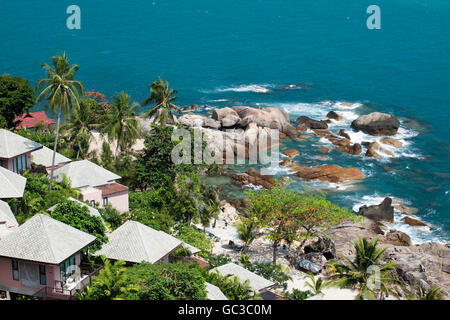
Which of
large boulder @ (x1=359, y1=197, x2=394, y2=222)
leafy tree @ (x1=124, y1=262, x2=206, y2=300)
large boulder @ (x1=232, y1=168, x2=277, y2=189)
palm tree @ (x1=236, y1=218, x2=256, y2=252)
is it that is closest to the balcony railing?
leafy tree @ (x1=124, y1=262, x2=206, y2=300)

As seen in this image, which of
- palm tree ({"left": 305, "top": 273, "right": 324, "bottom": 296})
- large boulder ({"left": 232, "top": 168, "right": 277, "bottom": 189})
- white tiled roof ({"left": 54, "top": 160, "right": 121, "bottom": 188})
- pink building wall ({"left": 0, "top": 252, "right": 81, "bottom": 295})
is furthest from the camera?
large boulder ({"left": 232, "top": 168, "right": 277, "bottom": 189})

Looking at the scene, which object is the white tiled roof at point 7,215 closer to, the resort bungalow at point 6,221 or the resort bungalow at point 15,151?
the resort bungalow at point 6,221

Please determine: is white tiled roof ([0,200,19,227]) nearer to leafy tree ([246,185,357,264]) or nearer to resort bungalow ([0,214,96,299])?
resort bungalow ([0,214,96,299])

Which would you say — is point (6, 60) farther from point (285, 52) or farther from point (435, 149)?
point (435, 149)

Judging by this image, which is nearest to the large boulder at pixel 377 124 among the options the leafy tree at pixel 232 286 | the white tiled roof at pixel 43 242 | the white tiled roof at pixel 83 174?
the white tiled roof at pixel 83 174

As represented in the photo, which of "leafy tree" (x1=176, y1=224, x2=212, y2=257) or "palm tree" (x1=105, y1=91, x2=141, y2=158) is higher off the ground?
"palm tree" (x1=105, y1=91, x2=141, y2=158)

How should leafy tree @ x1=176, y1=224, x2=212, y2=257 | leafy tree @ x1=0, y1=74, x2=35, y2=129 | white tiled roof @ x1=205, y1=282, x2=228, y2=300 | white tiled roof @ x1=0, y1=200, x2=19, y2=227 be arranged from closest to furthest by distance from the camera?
1. white tiled roof @ x1=205, y1=282, x2=228, y2=300
2. white tiled roof @ x1=0, y1=200, x2=19, y2=227
3. leafy tree @ x1=176, y1=224, x2=212, y2=257
4. leafy tree @ x1=0, y1=74, x2=35, y2=129

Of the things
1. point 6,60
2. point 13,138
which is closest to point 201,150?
point 13,138
